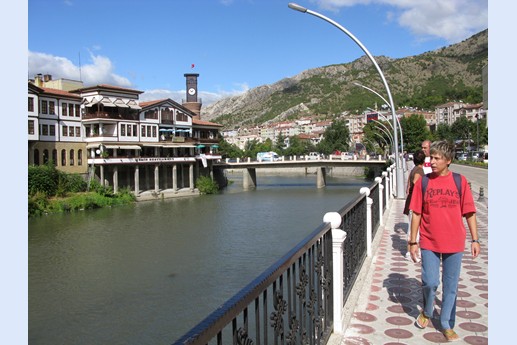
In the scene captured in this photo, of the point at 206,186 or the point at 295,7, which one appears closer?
the point at 295,7

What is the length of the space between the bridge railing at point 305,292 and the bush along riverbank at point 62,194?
99.8ft

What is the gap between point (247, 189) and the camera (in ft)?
180

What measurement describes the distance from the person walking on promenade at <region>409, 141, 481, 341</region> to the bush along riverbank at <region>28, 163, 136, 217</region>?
3209 cm

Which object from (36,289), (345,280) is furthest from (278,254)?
(345,280)

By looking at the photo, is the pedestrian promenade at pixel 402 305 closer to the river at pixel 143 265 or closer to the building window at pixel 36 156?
the river at pixel 143 265

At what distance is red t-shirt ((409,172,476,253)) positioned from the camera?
14.2 feet

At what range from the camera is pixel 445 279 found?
444 cm

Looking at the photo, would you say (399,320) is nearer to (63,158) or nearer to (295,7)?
(295,7)

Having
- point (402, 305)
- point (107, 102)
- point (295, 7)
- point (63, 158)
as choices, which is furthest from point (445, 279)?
point (107, 102)

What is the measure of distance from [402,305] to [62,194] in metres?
34.8

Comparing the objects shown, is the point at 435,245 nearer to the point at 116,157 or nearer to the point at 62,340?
the point at 62,340

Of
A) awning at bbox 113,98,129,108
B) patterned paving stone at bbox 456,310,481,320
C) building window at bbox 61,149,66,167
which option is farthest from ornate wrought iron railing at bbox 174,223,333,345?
awning at bbox 113,98,129,108

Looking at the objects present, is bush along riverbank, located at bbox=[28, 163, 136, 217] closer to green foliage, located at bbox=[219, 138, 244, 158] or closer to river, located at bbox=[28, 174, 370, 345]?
river, located at bbox=[28, 174, 370, 345]

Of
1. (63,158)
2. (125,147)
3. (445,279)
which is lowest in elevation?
(445,279)
